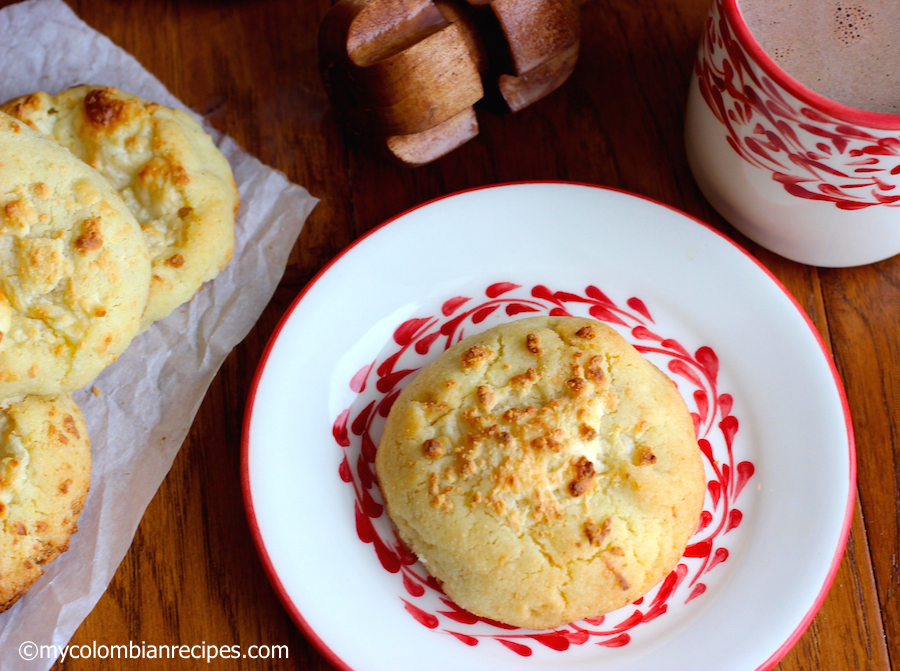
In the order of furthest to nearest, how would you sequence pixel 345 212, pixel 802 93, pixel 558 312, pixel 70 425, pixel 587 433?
1. pixel 345 212
2. pixel 558 312
3. pixel 70 425
4. pixel 587 433
5. pixel 802 93

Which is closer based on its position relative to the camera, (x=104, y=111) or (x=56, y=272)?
(x=56, y=272)

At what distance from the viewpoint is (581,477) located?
0.92m

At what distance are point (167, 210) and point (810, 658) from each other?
1132mm

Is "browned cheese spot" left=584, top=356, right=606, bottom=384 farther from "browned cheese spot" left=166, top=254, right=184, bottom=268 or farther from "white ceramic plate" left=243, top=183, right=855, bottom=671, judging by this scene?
"browned cheese spot" left=166, top=254, right=184, bottom=268

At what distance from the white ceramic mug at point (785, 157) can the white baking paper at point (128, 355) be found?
25.1 inches

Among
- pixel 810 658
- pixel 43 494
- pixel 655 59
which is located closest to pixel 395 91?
pixel 655 59

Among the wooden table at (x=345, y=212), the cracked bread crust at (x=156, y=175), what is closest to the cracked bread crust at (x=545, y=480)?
the wooden table at (x=345, y=212)

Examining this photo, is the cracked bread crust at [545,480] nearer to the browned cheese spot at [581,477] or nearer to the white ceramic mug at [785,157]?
the browned cheese spot at [581,477]

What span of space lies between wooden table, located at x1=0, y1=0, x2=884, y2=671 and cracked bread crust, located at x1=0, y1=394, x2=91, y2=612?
4.4 inches

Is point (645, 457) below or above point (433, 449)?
below

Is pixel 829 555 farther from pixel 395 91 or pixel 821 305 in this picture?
pixel 395 91

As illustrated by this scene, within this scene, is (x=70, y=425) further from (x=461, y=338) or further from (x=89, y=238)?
(x=461, y=338)

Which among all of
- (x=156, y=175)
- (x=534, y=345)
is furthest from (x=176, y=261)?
(x=534, y=345)

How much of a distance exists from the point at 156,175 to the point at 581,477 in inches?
29.6
